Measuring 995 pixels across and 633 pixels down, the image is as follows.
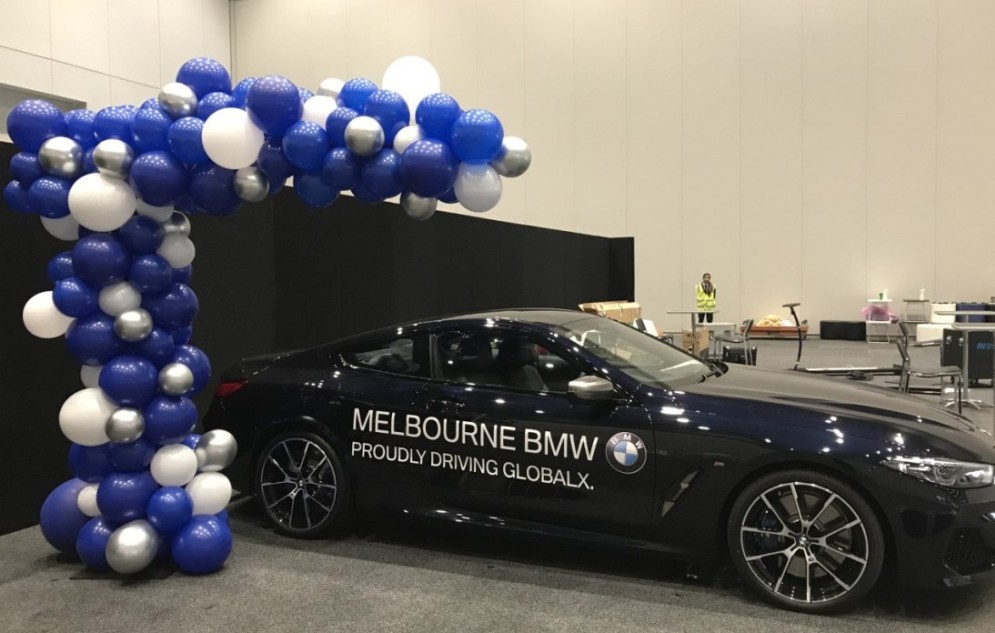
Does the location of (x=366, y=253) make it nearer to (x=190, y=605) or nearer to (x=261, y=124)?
(x=261, y=124)

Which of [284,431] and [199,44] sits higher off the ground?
[199,44]

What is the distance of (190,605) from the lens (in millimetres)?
3455

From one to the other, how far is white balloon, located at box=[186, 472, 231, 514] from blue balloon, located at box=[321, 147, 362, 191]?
1.70 meters

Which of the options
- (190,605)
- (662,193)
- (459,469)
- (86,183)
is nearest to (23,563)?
(190,605)

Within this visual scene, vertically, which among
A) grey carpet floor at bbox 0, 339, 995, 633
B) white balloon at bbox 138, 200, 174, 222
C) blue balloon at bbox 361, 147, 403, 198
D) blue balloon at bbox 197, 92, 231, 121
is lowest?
grey carpet floor at bbox 0, 339, 995, 633

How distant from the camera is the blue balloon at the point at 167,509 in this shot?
3.77 metres

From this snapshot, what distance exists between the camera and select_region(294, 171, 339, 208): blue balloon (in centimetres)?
369

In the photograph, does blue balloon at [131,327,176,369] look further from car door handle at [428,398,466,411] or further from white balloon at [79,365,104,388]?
car door handle at [428,398,466,411]

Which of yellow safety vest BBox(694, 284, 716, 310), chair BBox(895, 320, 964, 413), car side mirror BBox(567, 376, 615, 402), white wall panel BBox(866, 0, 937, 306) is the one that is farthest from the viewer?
white wall panel BBox(866, 0, 937, 306)

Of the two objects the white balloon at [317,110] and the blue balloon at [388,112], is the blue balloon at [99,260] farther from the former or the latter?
the blue balloon at [388,112]

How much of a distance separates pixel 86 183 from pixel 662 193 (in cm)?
1684

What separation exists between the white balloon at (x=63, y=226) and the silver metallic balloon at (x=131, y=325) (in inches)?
21.0

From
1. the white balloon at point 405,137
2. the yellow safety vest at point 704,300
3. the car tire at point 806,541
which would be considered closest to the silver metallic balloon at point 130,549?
the white balloon at point 405,137

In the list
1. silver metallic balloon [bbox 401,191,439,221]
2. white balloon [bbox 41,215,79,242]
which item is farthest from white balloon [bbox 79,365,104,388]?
silver metallic balloon [bbox 401,191,439,221]
